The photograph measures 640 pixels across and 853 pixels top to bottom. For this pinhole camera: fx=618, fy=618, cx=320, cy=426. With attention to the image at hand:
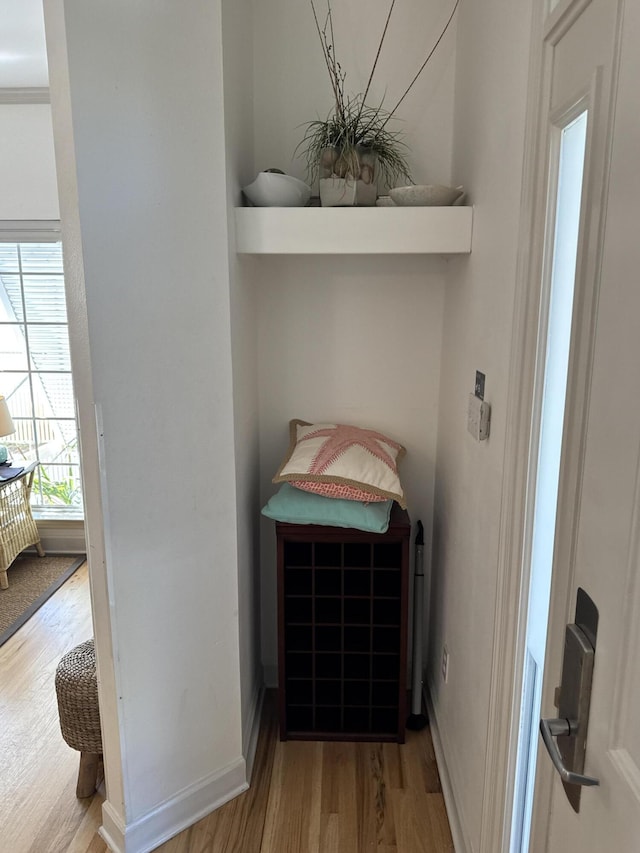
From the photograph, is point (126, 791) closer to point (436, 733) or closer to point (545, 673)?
point (436, 733)

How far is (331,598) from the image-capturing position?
2.05 m

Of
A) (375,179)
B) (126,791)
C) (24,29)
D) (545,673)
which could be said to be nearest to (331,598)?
(126,791)

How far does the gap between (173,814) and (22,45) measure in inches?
118

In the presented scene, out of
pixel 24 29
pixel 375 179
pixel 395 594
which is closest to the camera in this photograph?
pixel 375 179

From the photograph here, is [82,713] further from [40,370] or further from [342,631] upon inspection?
[40,370]

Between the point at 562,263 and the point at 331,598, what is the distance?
1.35 metres

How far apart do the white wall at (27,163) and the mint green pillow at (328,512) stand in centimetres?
231

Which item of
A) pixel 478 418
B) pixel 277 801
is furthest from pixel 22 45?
pixel 277 801

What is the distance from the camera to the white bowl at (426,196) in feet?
5.63

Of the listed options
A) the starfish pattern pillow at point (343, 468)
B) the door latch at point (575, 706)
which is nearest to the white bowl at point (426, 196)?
the starfish pattern pillow at point (343, 468)

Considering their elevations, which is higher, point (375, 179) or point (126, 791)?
point (375, 179)

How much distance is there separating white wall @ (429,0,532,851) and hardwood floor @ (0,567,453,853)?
0.16 meters

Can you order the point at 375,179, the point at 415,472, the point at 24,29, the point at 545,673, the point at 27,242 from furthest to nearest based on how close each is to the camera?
the point at 27,242 < the point at 24,29 < the point at 415,472 < the point at 375,179 < the point at 545,673

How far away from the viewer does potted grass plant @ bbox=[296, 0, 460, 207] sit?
70.7 inches
